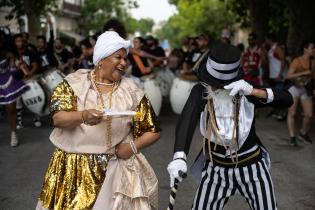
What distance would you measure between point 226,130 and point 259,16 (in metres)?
13.8

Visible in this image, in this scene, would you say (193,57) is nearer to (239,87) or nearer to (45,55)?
(45,55)

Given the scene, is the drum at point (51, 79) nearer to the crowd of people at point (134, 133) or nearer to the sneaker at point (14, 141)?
the sneaker at point (14, 141)

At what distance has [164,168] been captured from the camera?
23.3 ft

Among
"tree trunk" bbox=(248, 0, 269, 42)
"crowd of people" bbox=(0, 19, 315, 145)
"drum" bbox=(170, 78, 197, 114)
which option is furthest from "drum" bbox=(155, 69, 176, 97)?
"tree trunk" bbox=(248, 0, 269, 42)

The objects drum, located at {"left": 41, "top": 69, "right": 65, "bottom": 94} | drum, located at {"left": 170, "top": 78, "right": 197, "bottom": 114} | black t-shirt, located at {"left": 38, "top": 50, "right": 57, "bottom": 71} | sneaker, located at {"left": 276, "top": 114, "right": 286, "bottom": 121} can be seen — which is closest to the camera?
drum, located at {"left": 41, "top": 69, "right": 65, "bottom": 94}

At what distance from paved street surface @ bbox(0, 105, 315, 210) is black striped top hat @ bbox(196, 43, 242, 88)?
91.1 inches

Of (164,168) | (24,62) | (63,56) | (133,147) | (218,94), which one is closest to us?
(133,147)

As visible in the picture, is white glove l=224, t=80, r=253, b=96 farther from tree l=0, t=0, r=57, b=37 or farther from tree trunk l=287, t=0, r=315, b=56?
tree l=0, t=0, r=57, b=37

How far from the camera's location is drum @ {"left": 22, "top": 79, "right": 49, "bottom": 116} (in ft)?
32.5

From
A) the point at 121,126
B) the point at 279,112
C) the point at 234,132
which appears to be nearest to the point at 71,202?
the point at 121,126

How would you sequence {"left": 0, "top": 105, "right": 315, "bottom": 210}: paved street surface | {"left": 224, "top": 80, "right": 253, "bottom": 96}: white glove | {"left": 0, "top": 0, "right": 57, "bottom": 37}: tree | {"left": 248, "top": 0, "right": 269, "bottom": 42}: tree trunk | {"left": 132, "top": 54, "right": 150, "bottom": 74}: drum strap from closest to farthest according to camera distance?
{"left": 224, "top": 80, "right": 253, "bottom": 96}: white glove
{"left": 0, "top": 105, "right": 315, "bottom": 210}: paved street surface
{"left": 132, "top": 54, "right": 150, "bottom": 74}: drum strap
{"left": 0, "top": 0, "right": 57, "bottom": 37}: tree
{"left": 248, "top": 0, "right": 269, "bottom": 42}: tree trunk

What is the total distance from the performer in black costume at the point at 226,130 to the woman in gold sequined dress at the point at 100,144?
31cm

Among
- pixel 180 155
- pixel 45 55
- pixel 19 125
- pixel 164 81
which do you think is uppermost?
pixel 180 155

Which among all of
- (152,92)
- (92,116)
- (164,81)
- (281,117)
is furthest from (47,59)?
(92,116)
